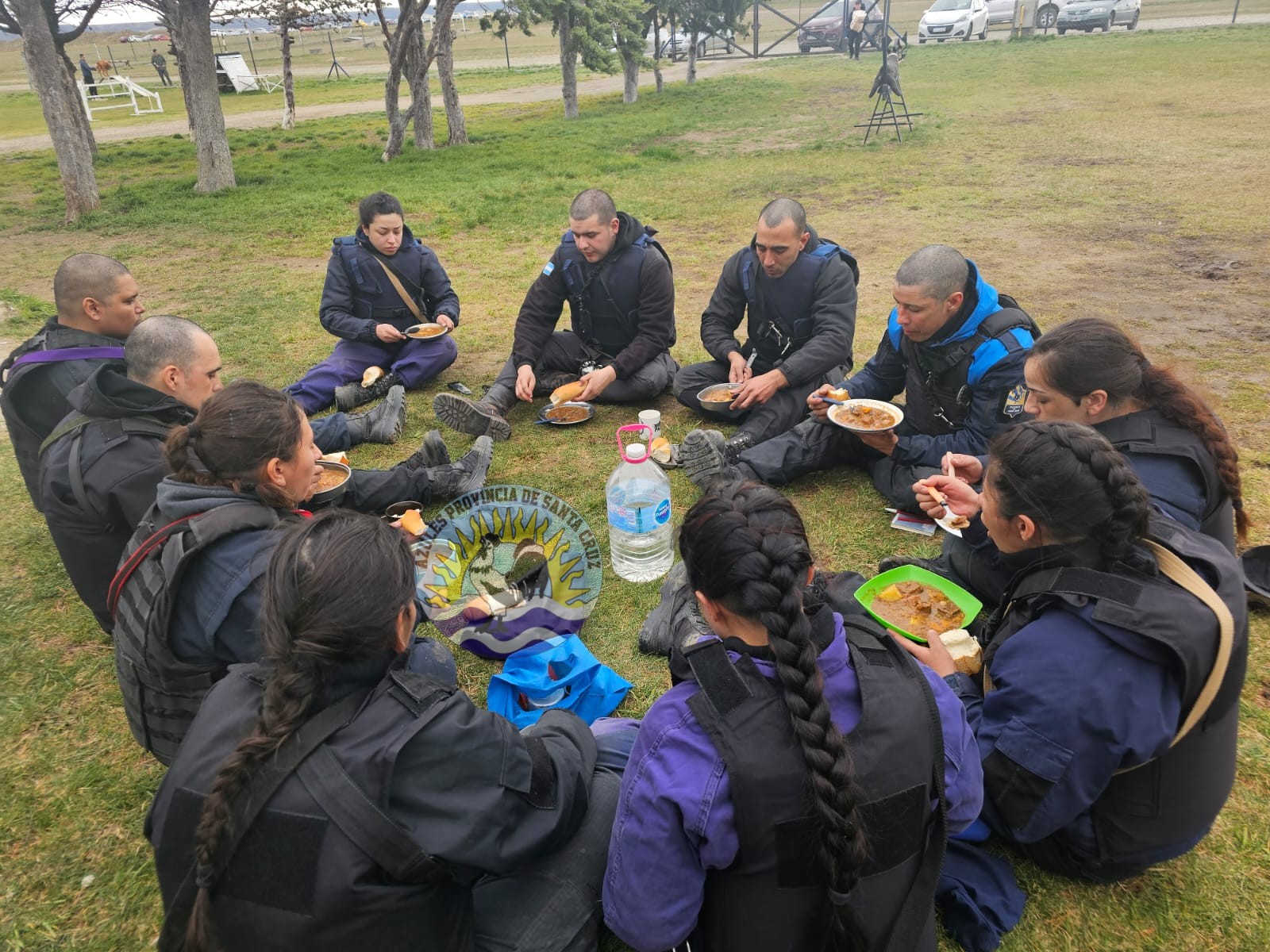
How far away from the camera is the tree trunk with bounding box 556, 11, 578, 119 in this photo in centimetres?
2067

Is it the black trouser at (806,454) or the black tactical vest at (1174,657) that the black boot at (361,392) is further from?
the black tactical vest at (1174,657)

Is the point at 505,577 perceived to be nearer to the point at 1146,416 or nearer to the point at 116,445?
the point at 116,445

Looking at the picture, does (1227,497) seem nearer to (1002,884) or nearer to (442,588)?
(1002,884)

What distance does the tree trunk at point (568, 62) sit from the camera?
20.7 meters

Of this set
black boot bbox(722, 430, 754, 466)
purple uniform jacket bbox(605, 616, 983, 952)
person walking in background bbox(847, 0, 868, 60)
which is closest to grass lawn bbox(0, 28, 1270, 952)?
black boot bbox(722, 430, 754, 466)

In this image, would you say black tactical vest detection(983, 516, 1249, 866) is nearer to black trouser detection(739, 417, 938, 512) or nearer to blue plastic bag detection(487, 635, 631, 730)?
blue plastic bag detection(487, 635, 631, 730)

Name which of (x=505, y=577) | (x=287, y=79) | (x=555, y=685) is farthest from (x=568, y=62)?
(x=555, y=685)

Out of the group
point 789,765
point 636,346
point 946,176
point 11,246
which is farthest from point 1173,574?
point 11,246

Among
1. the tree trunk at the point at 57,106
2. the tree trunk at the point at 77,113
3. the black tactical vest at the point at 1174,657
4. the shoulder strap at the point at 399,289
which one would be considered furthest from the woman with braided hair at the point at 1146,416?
the tree trunk at the point at 77,113

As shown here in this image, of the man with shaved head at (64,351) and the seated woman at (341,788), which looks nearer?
the seated woman at (341,788)

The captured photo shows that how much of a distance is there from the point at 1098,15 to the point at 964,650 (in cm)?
3539

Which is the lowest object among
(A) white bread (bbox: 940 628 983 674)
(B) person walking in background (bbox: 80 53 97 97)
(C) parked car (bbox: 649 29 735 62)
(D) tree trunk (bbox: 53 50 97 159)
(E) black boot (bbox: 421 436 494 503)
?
(E) black boot (bbox: 421 436 494 503)

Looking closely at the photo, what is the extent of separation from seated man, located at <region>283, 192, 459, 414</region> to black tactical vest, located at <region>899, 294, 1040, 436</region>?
12.8ft

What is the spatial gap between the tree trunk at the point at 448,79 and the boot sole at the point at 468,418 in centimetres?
1423
